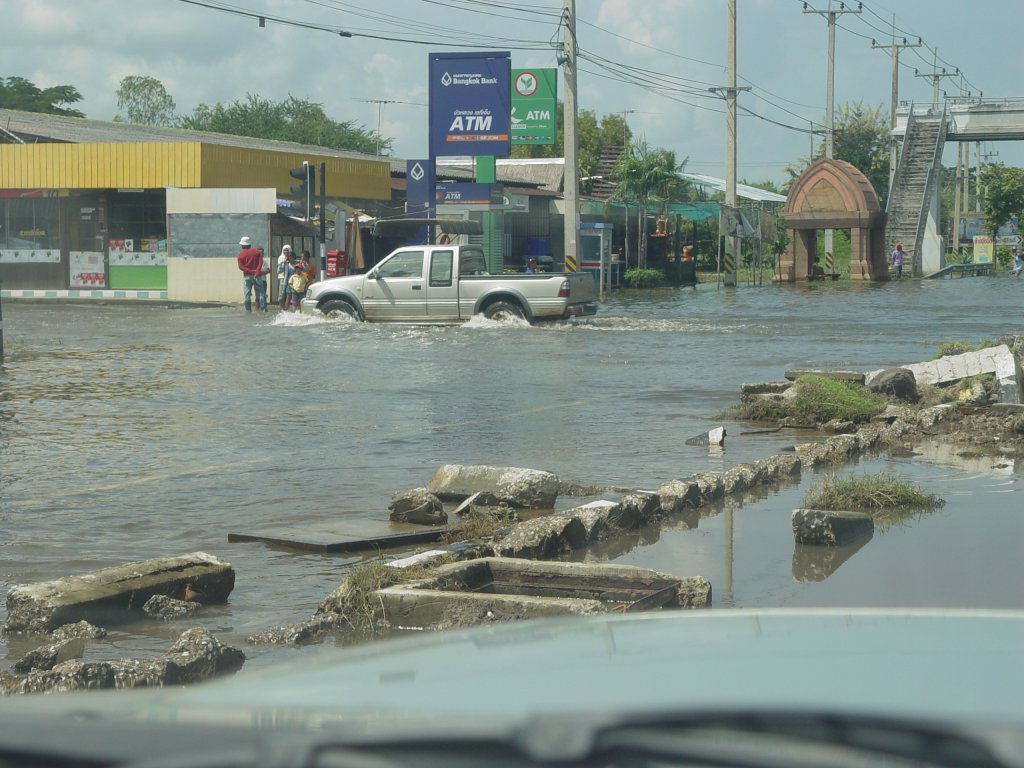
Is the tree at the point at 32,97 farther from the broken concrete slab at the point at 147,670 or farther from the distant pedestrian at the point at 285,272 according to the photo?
the broken concrete slab at the point at 147,670

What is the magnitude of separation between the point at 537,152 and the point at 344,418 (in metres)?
86.7

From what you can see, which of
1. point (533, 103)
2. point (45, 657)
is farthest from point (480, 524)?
point (533, 103)

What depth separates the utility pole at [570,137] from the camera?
32.6m

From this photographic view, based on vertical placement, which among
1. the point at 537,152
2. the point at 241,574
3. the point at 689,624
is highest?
the point at 537,152

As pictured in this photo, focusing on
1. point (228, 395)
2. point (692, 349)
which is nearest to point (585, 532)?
point (228, 395)

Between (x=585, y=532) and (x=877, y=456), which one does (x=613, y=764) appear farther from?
(x=877, y=456)

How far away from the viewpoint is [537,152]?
98188 millimetres

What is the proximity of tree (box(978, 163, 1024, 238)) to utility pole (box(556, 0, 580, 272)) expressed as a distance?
144 ft

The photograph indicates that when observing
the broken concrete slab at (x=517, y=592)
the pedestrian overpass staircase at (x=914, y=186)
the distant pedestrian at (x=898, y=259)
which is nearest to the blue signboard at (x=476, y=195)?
the distant pedestrian at (x=898, y=259)

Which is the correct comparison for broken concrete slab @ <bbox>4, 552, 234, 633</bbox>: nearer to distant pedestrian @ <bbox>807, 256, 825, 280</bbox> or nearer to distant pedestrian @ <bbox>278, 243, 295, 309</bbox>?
distant pedestrian @ <bbox>278, 243, 295, 309</bbox>

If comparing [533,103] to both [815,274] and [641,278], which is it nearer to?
[641,278]

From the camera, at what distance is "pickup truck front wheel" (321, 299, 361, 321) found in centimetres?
2627

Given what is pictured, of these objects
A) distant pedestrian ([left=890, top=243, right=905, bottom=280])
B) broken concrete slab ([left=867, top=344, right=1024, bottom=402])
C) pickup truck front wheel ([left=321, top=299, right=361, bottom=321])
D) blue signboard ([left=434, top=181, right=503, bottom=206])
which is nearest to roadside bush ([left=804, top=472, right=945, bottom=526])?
broken concrete slab ([left=867, top=344, right=1024, bottom=402])

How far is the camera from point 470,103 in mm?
35750
